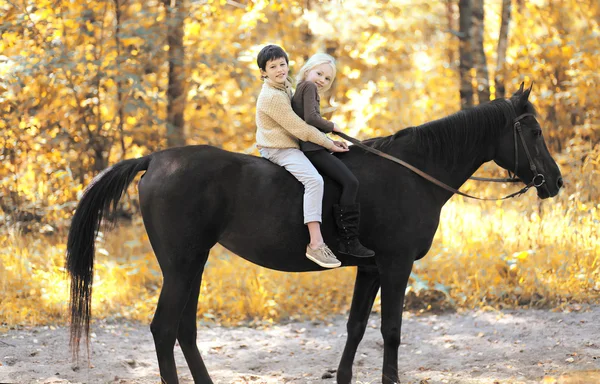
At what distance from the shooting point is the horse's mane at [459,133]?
446cm

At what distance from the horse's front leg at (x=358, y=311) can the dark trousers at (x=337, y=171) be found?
69 cm

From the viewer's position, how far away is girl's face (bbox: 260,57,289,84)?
4.15 metres

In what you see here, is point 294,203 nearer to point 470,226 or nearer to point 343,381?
point 343,381

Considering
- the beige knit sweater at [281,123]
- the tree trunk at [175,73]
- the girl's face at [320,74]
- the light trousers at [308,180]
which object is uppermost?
the tree trunk at [175,73]

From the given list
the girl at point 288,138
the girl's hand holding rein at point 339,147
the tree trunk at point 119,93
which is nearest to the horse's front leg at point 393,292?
the girl at point 288,138

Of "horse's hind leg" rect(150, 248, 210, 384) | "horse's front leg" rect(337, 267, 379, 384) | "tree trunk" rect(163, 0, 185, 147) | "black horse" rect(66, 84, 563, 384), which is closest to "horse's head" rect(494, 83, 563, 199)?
"black horse" rect(66, 84, 563, 384)

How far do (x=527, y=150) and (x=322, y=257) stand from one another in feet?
5.42

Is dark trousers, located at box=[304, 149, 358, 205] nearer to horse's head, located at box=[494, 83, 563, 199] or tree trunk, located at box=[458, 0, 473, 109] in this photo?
horse's head, located at box=[494, 83, 563, 199]

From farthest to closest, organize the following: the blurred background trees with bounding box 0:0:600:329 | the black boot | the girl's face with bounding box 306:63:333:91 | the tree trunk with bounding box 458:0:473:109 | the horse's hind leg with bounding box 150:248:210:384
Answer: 1. the tree trunk with bounding box 458:0:473:109
2. the blurred background trees with bounding box 0:0:600:329
3. the girl's face with bounding box 306:63:333:91
4. the black boot
5. the horse's hind leg with bounding box 150:248:210:384

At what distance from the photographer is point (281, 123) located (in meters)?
4.21

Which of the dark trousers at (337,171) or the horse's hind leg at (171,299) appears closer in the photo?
the horse's hind leg at (171,299)

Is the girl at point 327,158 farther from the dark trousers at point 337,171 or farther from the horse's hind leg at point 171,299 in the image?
the horse's hind leg at point 171,299

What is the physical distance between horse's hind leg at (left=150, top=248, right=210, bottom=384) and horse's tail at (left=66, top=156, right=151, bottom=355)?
1.70 ft

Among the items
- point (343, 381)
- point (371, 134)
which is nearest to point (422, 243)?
point (343, 381)
